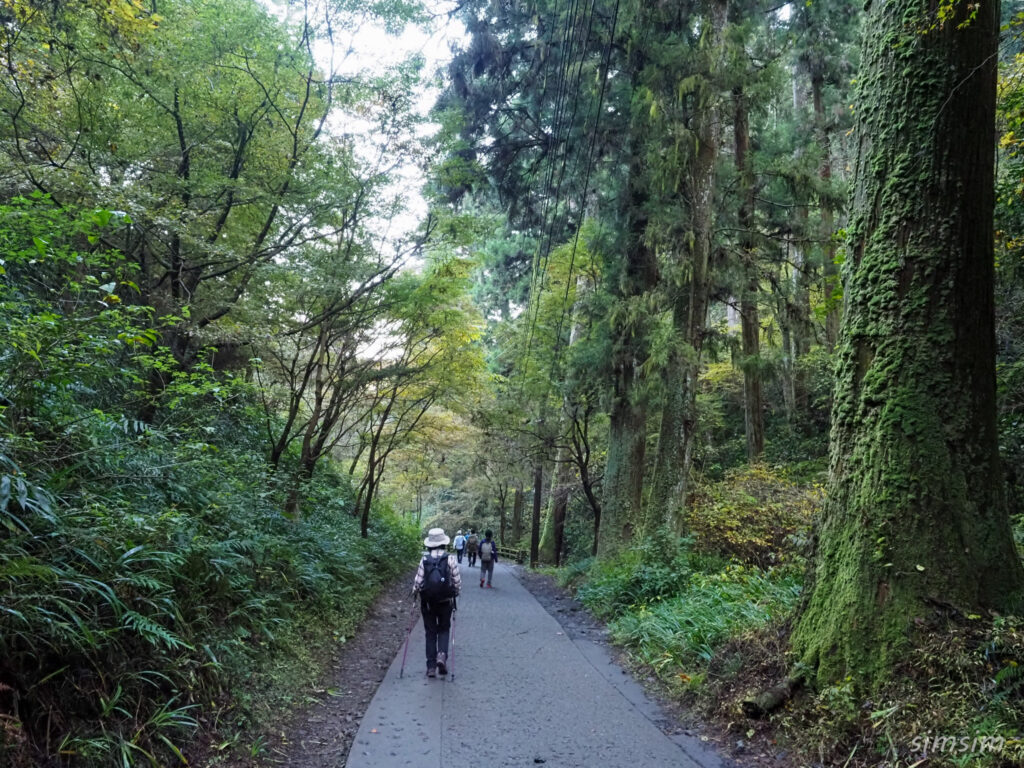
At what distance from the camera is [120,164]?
812cm

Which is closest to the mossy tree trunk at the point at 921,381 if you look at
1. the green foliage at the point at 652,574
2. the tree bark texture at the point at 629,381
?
the green foliage at the point at 652,574

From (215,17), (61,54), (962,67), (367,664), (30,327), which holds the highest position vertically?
(215,17)

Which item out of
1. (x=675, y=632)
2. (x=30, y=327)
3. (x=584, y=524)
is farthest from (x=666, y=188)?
(x=584, y=524)

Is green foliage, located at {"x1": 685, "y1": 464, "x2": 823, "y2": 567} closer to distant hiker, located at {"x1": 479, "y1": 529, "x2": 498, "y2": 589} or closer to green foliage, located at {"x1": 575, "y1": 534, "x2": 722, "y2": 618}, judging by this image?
green foliage, located at {"x1": 575, "y1": 534, "x2": 722, "y2": 618}

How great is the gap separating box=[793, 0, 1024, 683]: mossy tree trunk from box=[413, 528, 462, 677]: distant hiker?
389 centimetres

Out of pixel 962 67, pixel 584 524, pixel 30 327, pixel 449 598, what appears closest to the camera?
pixel 30 327

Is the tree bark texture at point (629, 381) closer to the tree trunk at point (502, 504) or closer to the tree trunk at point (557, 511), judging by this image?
the tree trunk at point (557, 511)

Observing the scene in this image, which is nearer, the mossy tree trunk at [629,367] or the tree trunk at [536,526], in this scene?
the mossy tree trunk at [629,367]

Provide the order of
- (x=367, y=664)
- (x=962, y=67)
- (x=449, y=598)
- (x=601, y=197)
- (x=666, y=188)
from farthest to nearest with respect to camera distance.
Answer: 1. (x=601, y=197)
2. (x=666, y=188)
3. (x=367, y=664)
4. (x=449, y=598)
5. (x=962, y=67)

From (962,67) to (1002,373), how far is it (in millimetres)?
4495

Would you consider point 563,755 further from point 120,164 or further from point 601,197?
point 601,197

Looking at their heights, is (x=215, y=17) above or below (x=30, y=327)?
above

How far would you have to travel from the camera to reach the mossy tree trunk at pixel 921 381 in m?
4.42

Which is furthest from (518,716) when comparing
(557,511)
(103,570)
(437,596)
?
(557,511)
